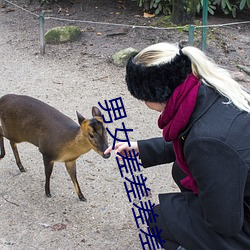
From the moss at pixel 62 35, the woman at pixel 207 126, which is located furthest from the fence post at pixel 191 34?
the woman at pixel 207 126

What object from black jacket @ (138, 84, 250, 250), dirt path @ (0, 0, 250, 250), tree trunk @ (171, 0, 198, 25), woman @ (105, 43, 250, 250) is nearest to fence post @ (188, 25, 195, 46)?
dirt path @ (0, 0, 250, 250)

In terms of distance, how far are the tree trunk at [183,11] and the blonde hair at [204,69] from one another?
16.7 feet

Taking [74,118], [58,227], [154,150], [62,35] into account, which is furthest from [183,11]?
[154,150]

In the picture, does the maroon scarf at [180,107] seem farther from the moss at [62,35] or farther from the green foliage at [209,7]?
the green foliage at [209,7]

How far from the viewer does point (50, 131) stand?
11.2 feet

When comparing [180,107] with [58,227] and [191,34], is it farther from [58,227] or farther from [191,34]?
[191,34]

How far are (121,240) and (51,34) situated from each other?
4218 mm

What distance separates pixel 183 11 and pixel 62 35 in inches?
68.5

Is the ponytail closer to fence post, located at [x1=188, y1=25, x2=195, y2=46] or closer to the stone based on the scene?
fence post, located at [x1=188, y1=25, x2=195, y2=46]

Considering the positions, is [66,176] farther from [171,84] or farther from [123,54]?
[123,54]

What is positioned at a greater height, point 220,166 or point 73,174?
point 220,166

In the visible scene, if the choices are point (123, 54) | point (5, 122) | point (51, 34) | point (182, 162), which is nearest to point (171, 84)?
point (182, 162)

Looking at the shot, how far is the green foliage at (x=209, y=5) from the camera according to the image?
756cm

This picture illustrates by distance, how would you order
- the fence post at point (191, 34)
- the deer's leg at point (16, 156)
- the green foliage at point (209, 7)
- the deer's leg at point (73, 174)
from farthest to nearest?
1. the green foliage at point (209, 7)
2. the fence post at point (191, 34)
3. the deer's leg at point (16, 156)
4. the deer's leg at point (73, 174)
